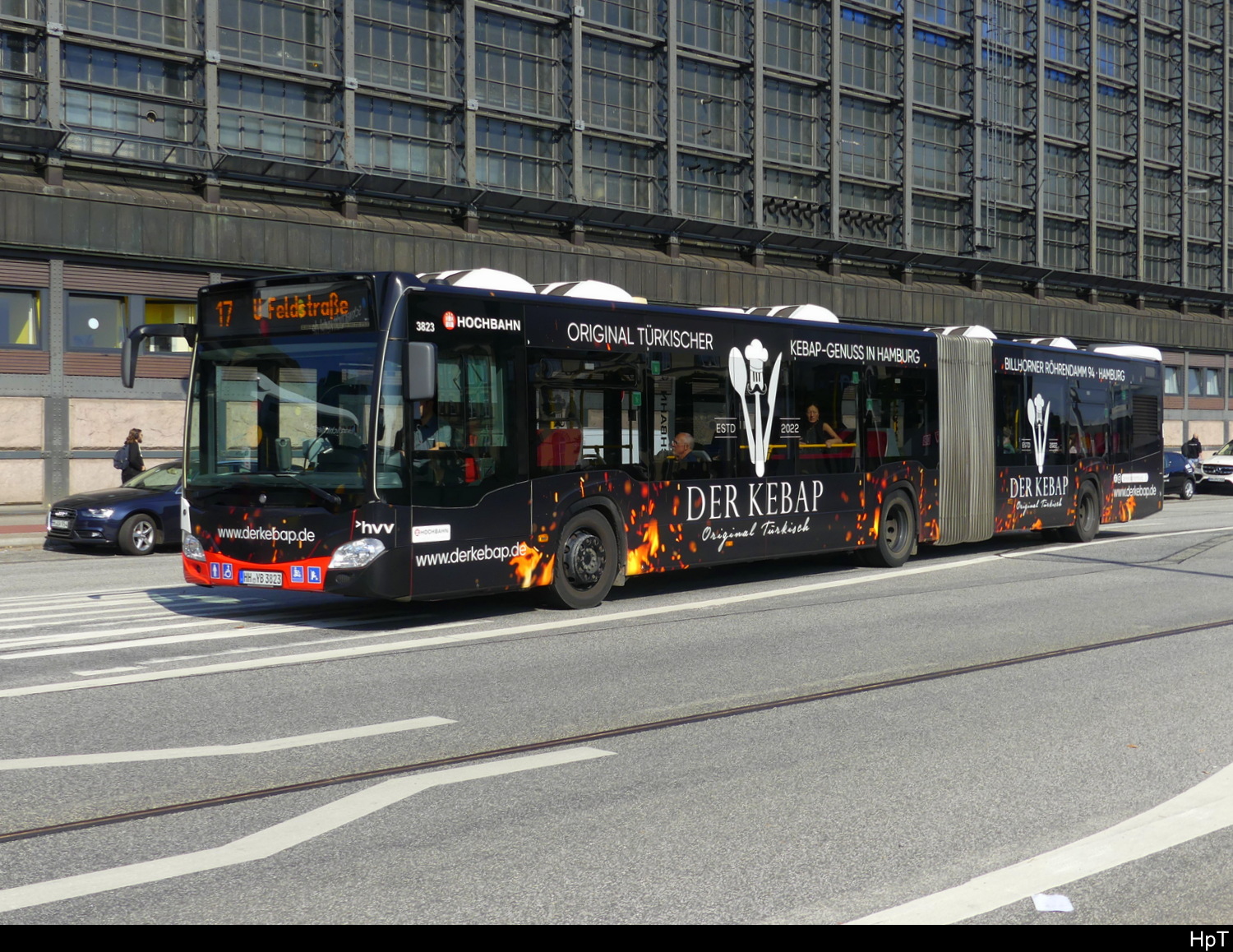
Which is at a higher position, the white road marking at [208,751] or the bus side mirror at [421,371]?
the bus side mirror at [421,371]

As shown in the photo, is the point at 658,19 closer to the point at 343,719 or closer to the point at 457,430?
the point at 457,430

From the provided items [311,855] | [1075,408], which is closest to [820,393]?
[1075,408]

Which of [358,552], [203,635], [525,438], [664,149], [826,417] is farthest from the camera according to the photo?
[664,149]

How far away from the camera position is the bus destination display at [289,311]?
1105 cm

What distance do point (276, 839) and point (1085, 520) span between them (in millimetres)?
18017

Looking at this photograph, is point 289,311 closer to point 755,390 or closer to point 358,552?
point 358,552

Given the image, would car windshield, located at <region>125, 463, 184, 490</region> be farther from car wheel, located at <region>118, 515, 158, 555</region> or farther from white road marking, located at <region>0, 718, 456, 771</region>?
white road marking, located at <region>0, 718, 456, 771</region>

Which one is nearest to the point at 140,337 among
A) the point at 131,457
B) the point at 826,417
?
the point at 826,417

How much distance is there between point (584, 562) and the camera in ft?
42.1

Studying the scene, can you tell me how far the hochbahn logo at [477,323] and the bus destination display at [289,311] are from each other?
28.3 inches

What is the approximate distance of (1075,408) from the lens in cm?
2086

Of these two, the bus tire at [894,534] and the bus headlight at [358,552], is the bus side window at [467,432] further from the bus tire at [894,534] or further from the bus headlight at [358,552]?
the bus tire at [894,534]

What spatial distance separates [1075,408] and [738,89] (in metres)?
25.3

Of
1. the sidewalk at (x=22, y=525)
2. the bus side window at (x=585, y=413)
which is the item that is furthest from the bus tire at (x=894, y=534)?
the sidewalk at (x=22, y=525)
